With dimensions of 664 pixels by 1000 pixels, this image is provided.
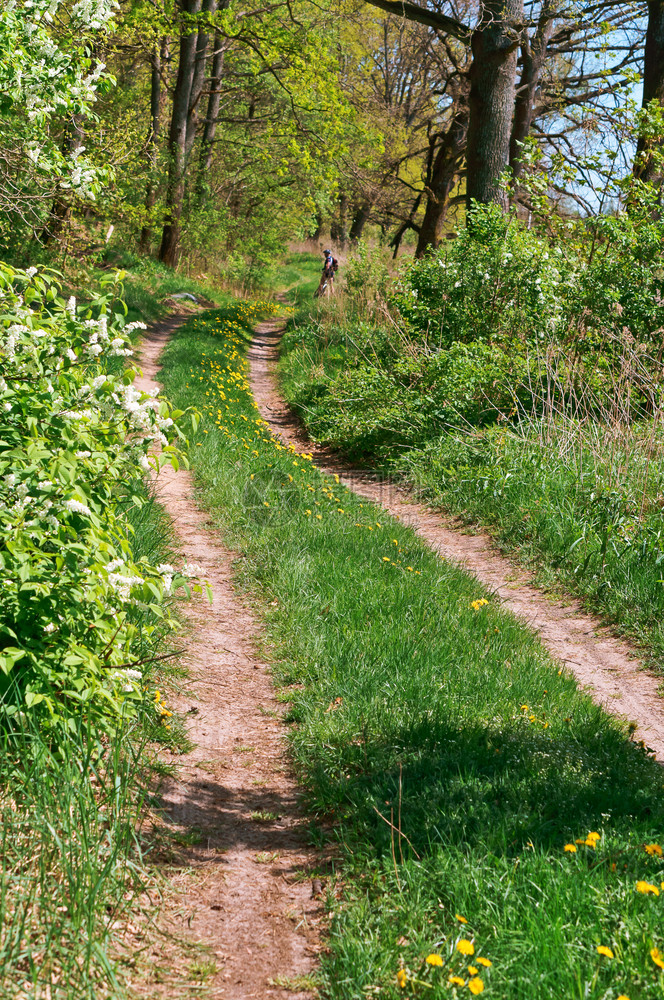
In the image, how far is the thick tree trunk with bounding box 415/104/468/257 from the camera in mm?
18828

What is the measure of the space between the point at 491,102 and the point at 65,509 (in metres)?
10.8

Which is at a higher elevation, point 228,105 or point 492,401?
point 228,105

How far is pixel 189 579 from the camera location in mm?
3143

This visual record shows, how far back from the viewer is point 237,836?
124 inches

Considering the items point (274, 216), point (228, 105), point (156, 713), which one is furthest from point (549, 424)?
point (228, 105)

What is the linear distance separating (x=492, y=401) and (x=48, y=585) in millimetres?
8035

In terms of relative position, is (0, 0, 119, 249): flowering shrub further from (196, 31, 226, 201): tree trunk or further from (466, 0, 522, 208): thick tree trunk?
(196, 31, 226, 201): tree trunk

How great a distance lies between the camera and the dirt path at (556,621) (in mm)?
4605

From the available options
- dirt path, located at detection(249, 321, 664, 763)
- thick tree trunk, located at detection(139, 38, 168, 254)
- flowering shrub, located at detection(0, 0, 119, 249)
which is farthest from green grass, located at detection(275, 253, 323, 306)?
flowering shrub, located at detection(0, 0, 119, 249)

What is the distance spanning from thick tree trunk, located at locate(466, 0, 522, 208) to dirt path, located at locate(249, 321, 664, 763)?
16.1ft

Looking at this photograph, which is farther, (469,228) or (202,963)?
(469,228)

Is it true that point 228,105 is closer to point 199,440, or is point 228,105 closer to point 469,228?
point 469,228

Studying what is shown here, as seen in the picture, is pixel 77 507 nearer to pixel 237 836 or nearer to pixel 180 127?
pixel 237 836

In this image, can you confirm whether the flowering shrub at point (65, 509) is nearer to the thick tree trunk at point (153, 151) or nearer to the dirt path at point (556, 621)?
the dirt path at point (556, 621)
